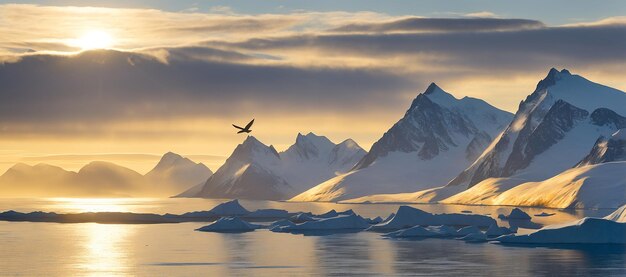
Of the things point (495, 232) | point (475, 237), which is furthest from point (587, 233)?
point (495, 232)

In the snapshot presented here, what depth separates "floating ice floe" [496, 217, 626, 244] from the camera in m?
172

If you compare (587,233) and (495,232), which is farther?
(495,232)

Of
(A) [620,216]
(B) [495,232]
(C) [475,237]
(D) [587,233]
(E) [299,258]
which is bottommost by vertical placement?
(E) [299,258]

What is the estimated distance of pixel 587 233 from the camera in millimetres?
172125

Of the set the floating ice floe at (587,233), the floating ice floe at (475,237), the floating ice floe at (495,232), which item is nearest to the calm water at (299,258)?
the floating ice floe at (587,233)

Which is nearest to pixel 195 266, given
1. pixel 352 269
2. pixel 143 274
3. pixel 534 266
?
pixel 143 274

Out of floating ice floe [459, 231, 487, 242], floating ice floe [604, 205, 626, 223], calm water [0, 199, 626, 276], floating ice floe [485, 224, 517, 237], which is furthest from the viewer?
floating ice floe [485, 224, 517, 237]

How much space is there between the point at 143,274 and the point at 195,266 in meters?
10.9

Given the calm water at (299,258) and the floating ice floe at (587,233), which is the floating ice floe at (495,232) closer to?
the calm water at (299,258)

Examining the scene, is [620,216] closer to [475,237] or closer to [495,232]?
[495,232]

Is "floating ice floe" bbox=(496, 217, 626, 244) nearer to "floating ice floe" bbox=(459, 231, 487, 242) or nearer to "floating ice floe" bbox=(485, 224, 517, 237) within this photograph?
"floating ice floe" bbox=(459, 231, 487, 242)

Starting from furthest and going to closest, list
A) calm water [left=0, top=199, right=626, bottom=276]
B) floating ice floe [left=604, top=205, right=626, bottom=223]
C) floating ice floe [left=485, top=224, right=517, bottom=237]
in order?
floating ice floe [left=485, top=224, right=517, bottom=237] < floating ice floe [left=604, top=205, right=626, bottom=223] < calm water [left=0, top=199, right=626, bottom=276]

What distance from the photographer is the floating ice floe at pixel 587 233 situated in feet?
563

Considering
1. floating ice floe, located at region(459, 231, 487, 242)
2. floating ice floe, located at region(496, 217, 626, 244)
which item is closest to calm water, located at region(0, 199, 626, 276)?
floating ice floe, located at region(496, 217, 626, 244)
